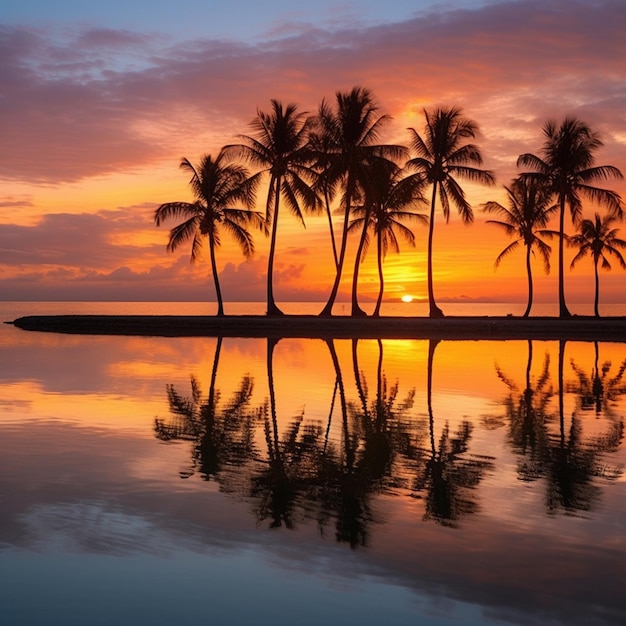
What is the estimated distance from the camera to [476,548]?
21.2ft

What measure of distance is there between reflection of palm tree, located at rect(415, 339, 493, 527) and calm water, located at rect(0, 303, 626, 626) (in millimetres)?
39

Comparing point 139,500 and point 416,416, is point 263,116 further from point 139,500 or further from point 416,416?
point 139,500

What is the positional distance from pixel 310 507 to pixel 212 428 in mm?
4884

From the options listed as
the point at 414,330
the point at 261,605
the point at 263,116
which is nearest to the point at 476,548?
the point at 261,605

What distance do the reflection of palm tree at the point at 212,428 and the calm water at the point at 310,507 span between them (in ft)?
0.23

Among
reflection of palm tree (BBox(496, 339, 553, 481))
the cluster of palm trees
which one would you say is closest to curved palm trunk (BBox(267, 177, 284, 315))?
the cluster of palm trees

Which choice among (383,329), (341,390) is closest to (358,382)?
(341,390)

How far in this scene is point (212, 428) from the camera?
12.3 meters

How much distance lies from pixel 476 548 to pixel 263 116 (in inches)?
1701

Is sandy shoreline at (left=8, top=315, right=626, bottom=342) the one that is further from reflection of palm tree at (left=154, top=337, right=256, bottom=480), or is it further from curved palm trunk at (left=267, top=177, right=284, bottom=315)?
reflection of palm tree at (left=154, top=337, right=256, bottom=480)

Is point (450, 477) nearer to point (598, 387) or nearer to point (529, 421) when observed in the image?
point (529, 421)

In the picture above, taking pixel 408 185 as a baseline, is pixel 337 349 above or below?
below

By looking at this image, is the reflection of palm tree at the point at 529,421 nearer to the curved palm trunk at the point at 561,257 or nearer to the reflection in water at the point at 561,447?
the reflection in water at the point at 561,447

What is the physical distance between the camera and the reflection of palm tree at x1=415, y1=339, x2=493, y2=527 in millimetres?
7594
